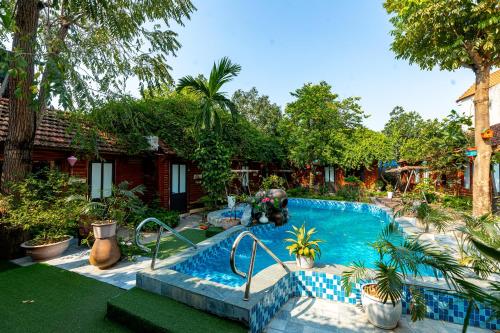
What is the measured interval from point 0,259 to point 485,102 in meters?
14.7

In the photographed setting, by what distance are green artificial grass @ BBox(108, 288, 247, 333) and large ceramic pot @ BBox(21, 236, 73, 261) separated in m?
3.15

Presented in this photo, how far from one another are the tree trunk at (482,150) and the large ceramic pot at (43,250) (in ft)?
41.2

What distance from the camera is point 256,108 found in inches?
1323

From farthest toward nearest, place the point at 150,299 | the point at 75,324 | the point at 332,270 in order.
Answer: the point at 332,270 → the point at 150,299 → the point at 75,324

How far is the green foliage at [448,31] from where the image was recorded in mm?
6848

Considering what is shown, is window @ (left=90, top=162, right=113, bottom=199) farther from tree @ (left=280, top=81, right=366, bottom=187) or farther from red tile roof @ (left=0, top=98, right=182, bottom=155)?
tree @ (left=280, top=81, right=366, bottom=187)

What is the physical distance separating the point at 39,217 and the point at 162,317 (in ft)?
13.5

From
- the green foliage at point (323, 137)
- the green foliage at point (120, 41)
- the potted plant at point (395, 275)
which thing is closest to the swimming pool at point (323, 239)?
the potted plant at point (395, 275)

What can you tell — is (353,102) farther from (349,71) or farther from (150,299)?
(150,299)

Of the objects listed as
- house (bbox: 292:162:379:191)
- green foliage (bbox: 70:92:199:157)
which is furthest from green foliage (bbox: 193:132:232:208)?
house (bbox: 292:162:379:191)

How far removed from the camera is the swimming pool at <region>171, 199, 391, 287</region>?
17.7 feet

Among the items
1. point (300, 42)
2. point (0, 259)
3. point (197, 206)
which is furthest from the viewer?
point (197, 206)

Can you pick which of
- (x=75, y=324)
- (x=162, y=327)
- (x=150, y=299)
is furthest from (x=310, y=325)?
(x=75, y=324)

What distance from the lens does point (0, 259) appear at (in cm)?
523
